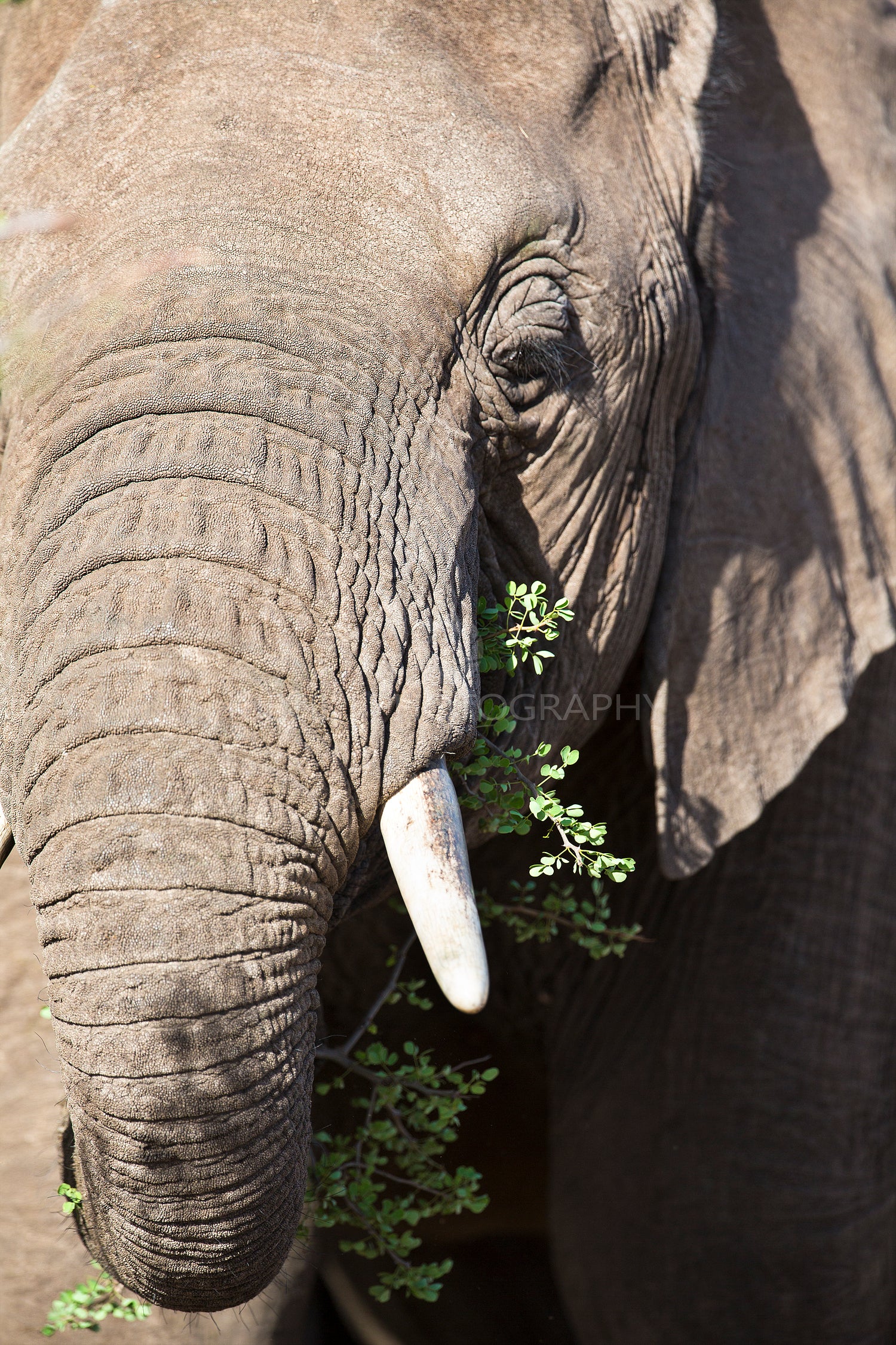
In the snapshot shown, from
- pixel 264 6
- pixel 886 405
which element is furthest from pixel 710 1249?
pixel 264 6

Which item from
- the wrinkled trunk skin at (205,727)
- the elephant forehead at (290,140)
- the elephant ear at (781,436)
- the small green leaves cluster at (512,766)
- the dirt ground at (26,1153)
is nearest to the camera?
the wrinkled trunk skin at (205,727)

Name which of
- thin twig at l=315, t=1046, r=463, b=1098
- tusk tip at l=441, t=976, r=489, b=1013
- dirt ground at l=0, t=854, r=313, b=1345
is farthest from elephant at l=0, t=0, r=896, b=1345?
dirt ground at l=0, t=854, r=313, b=1345

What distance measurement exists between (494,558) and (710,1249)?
6.71 ft

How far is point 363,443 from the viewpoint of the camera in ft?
6.15

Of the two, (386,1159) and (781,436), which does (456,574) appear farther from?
(386,1159)

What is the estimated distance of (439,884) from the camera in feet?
5.63

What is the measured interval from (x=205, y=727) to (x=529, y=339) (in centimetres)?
88

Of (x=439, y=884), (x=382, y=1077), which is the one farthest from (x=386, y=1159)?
(x=439, y=884)

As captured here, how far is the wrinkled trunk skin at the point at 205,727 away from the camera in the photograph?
5.32ft

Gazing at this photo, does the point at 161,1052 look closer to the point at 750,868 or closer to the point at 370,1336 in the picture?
the point at 750,868

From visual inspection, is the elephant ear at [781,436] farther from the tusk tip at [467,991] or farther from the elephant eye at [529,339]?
the tusk tip at [467,991]

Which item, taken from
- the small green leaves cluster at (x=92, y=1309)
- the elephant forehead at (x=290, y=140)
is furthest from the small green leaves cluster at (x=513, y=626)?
the small green leaves cluster at (x=92, y=1309)

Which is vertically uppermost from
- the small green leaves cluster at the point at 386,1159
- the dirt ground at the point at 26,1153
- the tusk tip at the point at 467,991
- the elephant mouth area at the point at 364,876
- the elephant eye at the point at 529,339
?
the elephant eye at the point at 529,339

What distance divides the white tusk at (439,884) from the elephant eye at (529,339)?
2.29 feet
